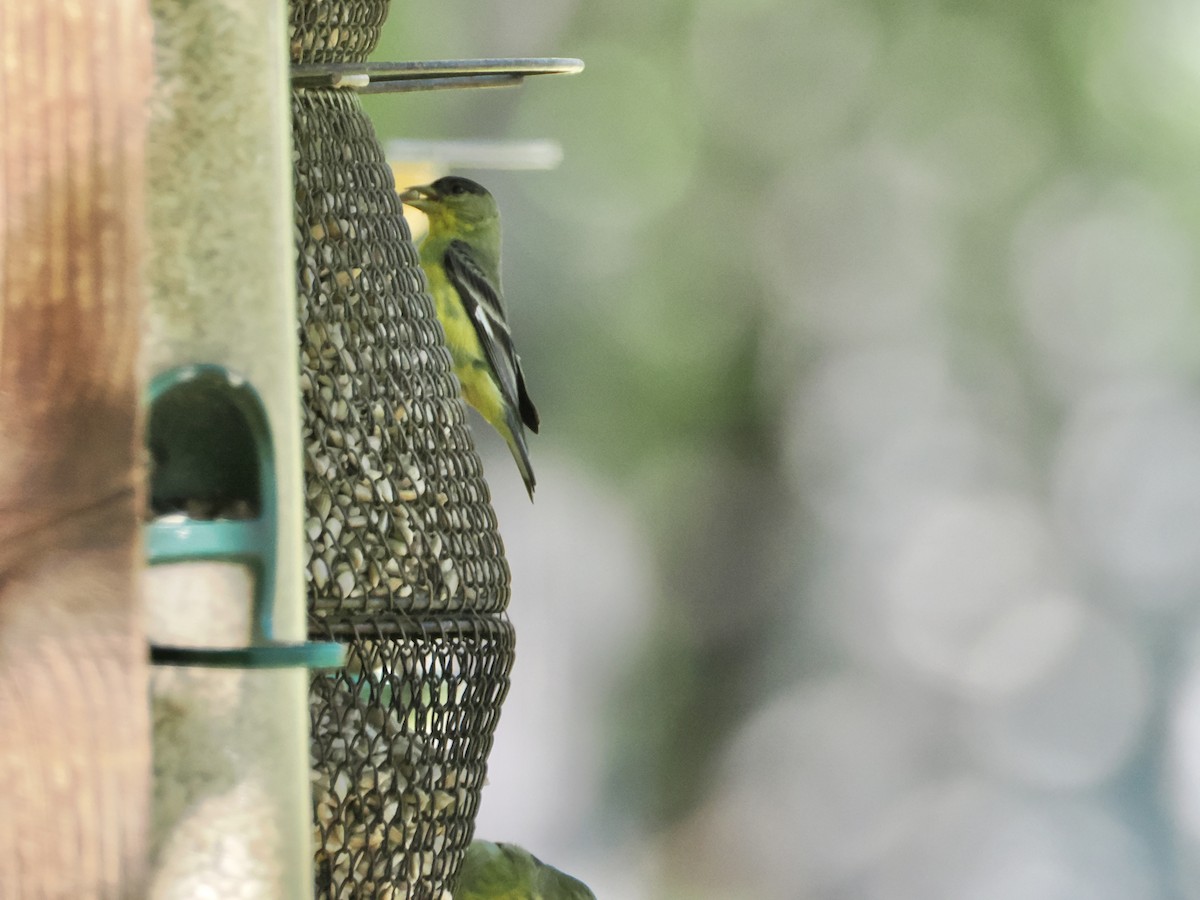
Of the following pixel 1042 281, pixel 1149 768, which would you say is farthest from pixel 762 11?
pixel 1149 768

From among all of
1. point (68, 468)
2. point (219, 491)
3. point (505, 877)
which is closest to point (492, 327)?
point (505, 877)

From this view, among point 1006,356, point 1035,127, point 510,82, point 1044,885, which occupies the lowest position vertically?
point 1044,885

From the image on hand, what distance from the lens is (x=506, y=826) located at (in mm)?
7457

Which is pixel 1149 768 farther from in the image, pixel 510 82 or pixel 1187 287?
pixel 510 82

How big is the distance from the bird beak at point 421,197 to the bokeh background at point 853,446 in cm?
272

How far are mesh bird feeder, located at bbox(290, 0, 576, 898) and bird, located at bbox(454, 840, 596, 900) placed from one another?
1223mm

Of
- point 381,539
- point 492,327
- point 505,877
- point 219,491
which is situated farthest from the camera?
point 492,327

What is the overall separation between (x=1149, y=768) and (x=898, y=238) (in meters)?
2.79

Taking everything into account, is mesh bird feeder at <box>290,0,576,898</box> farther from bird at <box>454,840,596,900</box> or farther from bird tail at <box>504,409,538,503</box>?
bird tail at <box>504,409,538,503</box>

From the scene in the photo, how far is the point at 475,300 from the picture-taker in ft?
14.8

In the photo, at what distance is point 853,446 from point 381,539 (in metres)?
6.88

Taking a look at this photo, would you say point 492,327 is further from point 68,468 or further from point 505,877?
point 68,468

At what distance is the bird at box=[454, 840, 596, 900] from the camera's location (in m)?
3.65

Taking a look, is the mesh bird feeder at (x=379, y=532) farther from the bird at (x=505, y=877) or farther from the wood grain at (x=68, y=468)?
the bird at (x=505, y=877)
